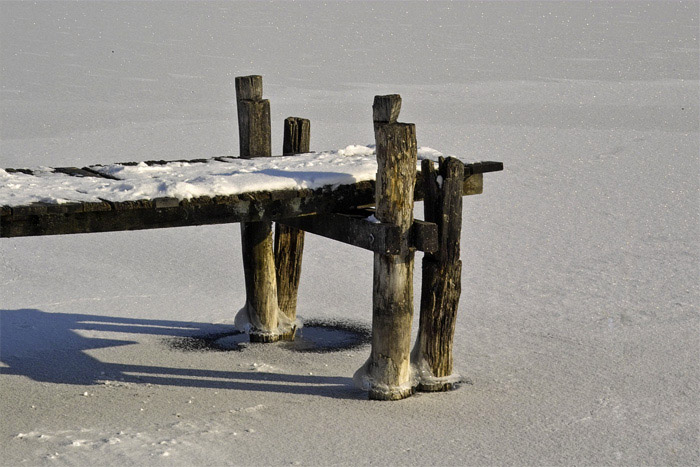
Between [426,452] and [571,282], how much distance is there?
4318 millimetres

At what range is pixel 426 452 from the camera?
6281mm

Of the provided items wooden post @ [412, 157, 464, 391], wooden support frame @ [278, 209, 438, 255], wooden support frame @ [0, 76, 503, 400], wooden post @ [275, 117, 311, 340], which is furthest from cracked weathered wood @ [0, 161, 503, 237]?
wooden post @ [275, 117, 311, 340]

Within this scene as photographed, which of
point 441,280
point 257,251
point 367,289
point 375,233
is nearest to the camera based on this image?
point 375,233

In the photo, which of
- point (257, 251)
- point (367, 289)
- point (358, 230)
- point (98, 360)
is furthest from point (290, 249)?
point (358, 230)

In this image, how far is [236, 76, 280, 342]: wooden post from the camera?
877 cm

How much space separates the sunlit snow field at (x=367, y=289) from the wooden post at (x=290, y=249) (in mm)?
478

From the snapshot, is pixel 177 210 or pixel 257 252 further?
pixel 257 252

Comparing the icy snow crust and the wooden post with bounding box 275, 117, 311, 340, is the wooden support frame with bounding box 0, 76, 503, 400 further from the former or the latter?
the wooden post with bounding box 275, 117, 311, 340

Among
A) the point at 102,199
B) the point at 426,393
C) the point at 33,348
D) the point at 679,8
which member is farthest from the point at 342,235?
the point at 679,8

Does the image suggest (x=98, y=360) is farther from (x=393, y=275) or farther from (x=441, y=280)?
(x=441, y=280)

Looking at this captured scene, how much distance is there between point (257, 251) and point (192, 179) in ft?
6.05

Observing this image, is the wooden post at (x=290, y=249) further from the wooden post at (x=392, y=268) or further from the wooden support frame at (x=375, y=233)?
the wooden post at (x=392, y=268)

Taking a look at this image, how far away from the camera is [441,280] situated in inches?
285

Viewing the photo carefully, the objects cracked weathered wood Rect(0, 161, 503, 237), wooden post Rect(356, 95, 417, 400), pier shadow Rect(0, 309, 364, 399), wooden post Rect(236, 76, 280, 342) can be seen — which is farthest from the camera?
wooden post Rect(236, 76, 280, 342)
